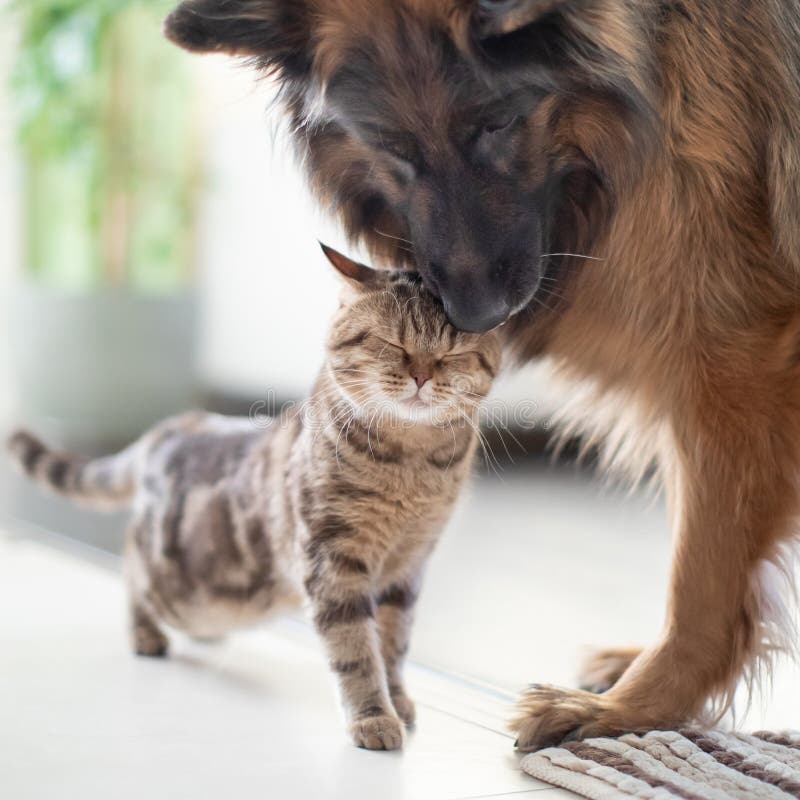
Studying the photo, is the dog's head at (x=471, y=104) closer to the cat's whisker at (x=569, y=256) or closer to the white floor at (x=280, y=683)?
the cat's whisker at (x=569, y=256)

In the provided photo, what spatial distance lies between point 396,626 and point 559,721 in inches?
12.0

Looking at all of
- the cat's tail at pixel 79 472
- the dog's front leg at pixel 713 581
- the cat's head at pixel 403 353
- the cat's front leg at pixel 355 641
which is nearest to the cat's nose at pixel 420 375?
the cat's head at pixel 403 353

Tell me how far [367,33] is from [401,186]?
0.22 metres

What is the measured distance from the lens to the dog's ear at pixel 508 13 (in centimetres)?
138

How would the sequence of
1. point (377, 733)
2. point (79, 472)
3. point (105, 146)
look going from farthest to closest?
1. point (105, 146)
2. point (79, 472)
3. point (377, 733)

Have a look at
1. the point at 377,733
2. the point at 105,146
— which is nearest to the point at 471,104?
the point at 377,733

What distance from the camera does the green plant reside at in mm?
3809

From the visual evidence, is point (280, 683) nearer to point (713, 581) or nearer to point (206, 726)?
point (206, 726)

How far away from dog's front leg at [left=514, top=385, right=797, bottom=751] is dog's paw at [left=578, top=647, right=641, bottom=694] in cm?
30

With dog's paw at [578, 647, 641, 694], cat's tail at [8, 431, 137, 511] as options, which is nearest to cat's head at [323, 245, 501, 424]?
dog's paw at [578, 647, 641, 694]

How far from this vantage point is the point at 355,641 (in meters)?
1.58

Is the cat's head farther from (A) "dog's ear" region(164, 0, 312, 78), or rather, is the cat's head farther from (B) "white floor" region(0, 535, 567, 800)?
(B) "white floor" region(0, 535, 567, 800)

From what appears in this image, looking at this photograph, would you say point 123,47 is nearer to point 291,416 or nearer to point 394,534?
point 291,416

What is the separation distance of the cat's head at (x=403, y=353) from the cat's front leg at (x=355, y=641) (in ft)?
0.80
